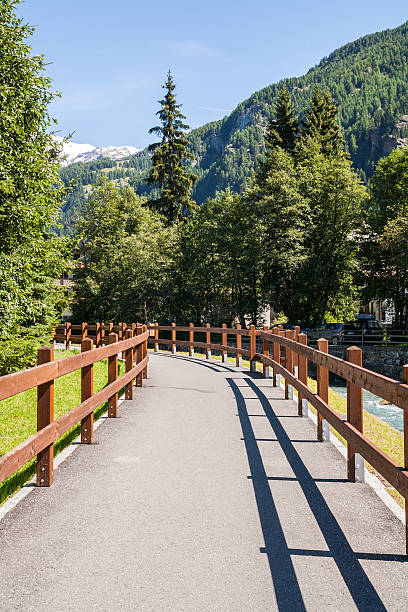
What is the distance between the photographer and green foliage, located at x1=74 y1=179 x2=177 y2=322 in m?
48.2

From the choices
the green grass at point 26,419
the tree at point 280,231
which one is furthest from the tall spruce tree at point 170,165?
the green grass at point 26,419

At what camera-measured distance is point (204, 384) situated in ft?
43.2

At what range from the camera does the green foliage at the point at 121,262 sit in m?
48.2

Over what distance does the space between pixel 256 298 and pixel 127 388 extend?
117 ft

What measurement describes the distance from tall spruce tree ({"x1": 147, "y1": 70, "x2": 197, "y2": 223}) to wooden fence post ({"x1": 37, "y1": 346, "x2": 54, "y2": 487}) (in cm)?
5063

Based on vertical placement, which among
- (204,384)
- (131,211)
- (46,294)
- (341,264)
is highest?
(131,211)

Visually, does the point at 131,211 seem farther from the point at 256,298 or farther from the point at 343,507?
the point at 343,507

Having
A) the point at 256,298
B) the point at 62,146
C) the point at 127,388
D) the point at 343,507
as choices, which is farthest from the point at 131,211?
the point at 343,507

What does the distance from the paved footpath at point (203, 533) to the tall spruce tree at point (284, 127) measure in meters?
55.2

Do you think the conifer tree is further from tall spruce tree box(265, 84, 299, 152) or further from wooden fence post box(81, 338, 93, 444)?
wooden fence post box(81, 338, 93, 444)

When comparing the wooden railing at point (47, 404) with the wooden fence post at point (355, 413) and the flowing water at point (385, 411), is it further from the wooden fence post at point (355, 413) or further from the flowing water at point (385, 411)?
the flowing water at point (385, 411)

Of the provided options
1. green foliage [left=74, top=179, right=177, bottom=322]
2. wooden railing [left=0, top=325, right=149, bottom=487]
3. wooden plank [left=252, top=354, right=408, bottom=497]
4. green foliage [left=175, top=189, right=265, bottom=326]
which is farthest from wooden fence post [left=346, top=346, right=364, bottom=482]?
green foliage [left=74, top=179, right=177, bottom=322]

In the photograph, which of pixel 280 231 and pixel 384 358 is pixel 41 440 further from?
pixel 280 231

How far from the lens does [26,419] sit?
→ 948 cm
